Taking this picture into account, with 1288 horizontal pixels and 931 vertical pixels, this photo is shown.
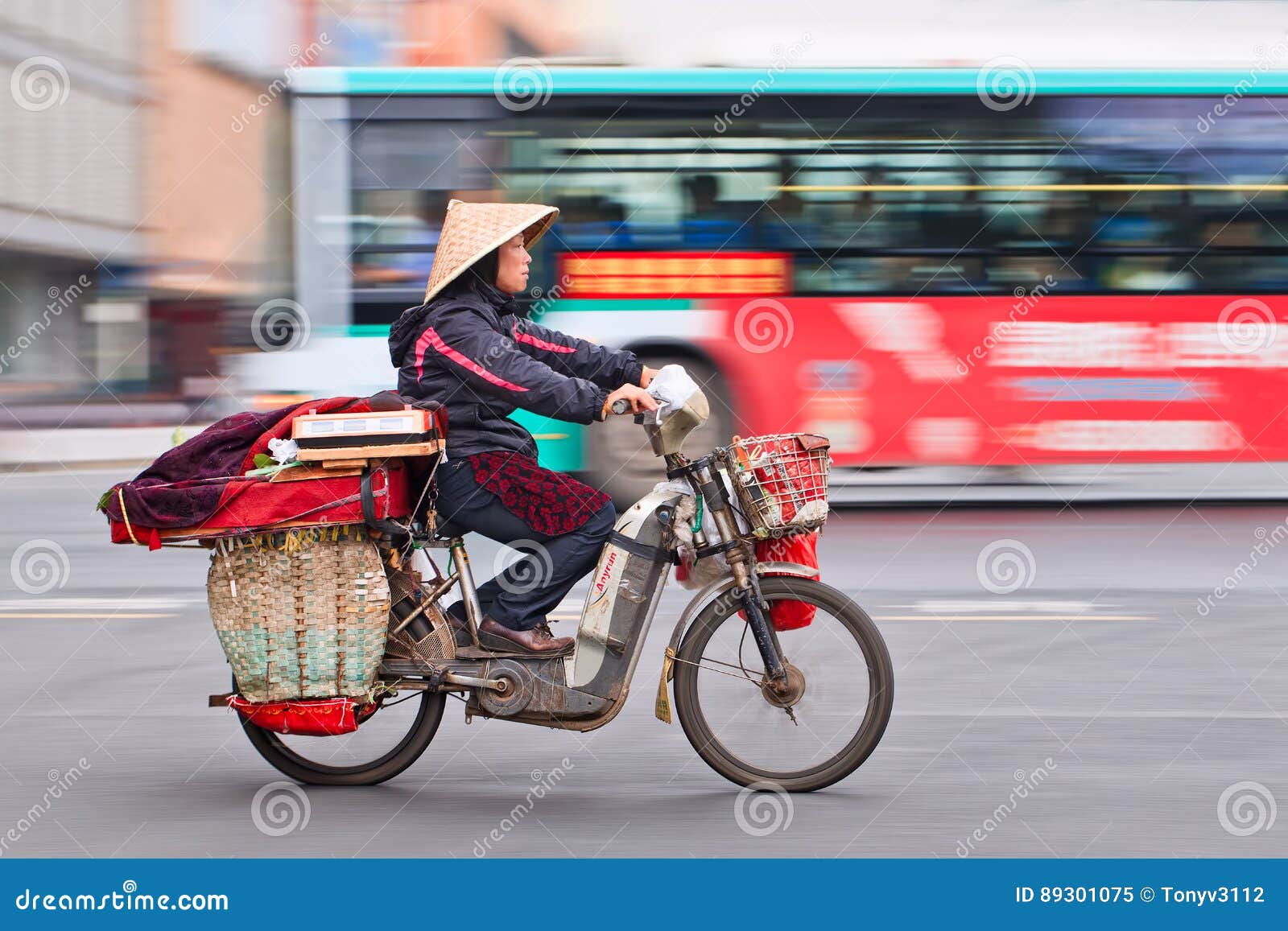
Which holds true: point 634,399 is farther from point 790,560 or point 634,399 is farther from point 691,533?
point 790,560

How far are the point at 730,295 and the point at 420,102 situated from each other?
8.30ft

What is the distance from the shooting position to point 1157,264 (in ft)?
35.1

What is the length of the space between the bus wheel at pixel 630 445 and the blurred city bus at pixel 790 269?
0.02 meters

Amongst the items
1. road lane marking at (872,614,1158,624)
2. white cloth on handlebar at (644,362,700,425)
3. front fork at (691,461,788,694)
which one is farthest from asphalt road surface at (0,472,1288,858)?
white cloth on handlebar at (644,362,700,425)

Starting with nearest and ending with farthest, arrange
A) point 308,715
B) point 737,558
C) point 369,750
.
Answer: point 308,715
point 737,558
point 369,750

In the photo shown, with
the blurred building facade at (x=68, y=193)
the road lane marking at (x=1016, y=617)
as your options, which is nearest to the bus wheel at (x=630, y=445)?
the road lane marking at (x=1016, y=617)

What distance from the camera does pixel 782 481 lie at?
425 cm

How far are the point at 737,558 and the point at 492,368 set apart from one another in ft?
2.89

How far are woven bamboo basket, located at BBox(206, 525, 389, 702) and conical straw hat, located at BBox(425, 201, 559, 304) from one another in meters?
0.77

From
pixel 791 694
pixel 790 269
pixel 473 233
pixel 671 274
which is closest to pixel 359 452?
pixel 473 233

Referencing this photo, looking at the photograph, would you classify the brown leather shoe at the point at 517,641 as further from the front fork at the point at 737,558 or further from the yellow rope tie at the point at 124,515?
the yellow rope tie at the point at 124,515

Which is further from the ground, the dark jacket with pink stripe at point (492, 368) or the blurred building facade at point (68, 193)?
the blurred building facade at point (68, 193)

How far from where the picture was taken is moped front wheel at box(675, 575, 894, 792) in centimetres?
438

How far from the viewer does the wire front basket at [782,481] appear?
425 cm
